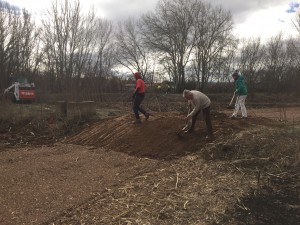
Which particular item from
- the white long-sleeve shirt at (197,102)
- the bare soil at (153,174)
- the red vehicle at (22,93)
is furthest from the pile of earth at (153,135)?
the red vehicle at (22,93)

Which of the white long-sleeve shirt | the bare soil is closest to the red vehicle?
the bare soil

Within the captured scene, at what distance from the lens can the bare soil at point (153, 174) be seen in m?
5.23

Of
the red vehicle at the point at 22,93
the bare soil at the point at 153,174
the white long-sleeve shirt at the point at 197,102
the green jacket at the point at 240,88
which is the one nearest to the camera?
the bare soil at the point at 153,174

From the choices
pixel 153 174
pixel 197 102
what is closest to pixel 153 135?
pixel 197 102

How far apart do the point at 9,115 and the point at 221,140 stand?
776 cm

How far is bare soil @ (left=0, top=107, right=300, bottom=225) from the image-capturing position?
5227 mm

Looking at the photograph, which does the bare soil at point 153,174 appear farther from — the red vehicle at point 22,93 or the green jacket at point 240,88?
the red vehicle at point 22,93

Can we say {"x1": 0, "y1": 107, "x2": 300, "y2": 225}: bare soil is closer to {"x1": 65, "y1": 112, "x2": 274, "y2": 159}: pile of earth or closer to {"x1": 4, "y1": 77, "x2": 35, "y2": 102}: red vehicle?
{"x1": 65, "y1": 112, "x2": 274, "y2": 159}: pile of earth

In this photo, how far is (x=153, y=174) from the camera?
7.12m

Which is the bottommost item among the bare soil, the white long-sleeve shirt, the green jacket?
the bare soil

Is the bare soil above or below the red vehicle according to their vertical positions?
below

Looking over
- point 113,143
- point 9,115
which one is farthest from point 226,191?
point 9,115

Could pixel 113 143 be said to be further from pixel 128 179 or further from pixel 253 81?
pixel 253 81

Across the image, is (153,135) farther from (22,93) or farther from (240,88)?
(22,93)
